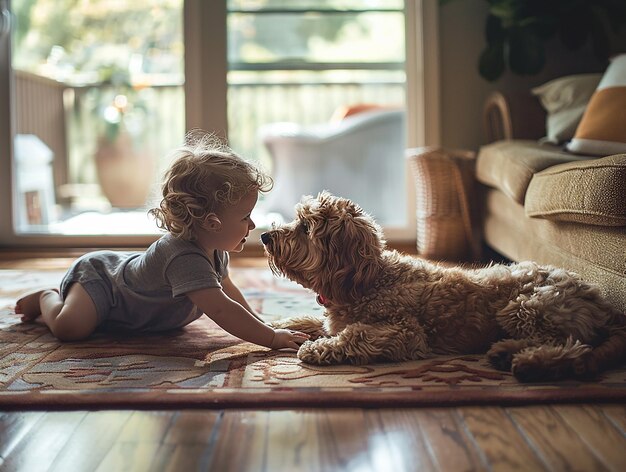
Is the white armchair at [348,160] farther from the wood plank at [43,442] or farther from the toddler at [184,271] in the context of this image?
the wood plank at [43,442]

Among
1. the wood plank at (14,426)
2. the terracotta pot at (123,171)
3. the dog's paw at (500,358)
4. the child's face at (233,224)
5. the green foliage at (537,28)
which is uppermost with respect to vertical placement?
the green foliage at (537,28)

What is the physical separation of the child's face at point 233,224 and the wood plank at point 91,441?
2.36ft

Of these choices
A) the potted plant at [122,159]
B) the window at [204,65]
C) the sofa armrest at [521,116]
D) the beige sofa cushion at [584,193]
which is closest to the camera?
the beige sofa cushion at [584,193]

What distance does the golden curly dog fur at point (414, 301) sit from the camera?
74.5 inches

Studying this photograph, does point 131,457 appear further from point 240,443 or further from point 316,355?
point 316,355

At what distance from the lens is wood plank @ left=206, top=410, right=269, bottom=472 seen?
1306 mm

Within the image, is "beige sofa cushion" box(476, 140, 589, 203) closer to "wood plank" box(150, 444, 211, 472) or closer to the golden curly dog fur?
the golden curly dog fur

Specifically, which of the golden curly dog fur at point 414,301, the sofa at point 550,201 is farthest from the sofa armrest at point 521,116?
the golden curly dog fur at point 414,301

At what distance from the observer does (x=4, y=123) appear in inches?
176

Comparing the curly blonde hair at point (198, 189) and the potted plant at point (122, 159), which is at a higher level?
the potted plant at point (122, 159)

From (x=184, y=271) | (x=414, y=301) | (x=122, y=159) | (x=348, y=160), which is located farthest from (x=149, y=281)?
(x=122, y=159)

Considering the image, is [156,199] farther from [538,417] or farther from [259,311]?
[538,417]

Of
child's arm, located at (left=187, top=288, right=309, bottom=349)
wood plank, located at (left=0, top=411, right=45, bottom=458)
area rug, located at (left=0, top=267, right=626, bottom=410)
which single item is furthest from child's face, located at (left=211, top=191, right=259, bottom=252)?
wood plank, located at (left=0, top=411, right=45, bottom=458)

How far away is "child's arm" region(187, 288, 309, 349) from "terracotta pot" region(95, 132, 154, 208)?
4325 millimetres
